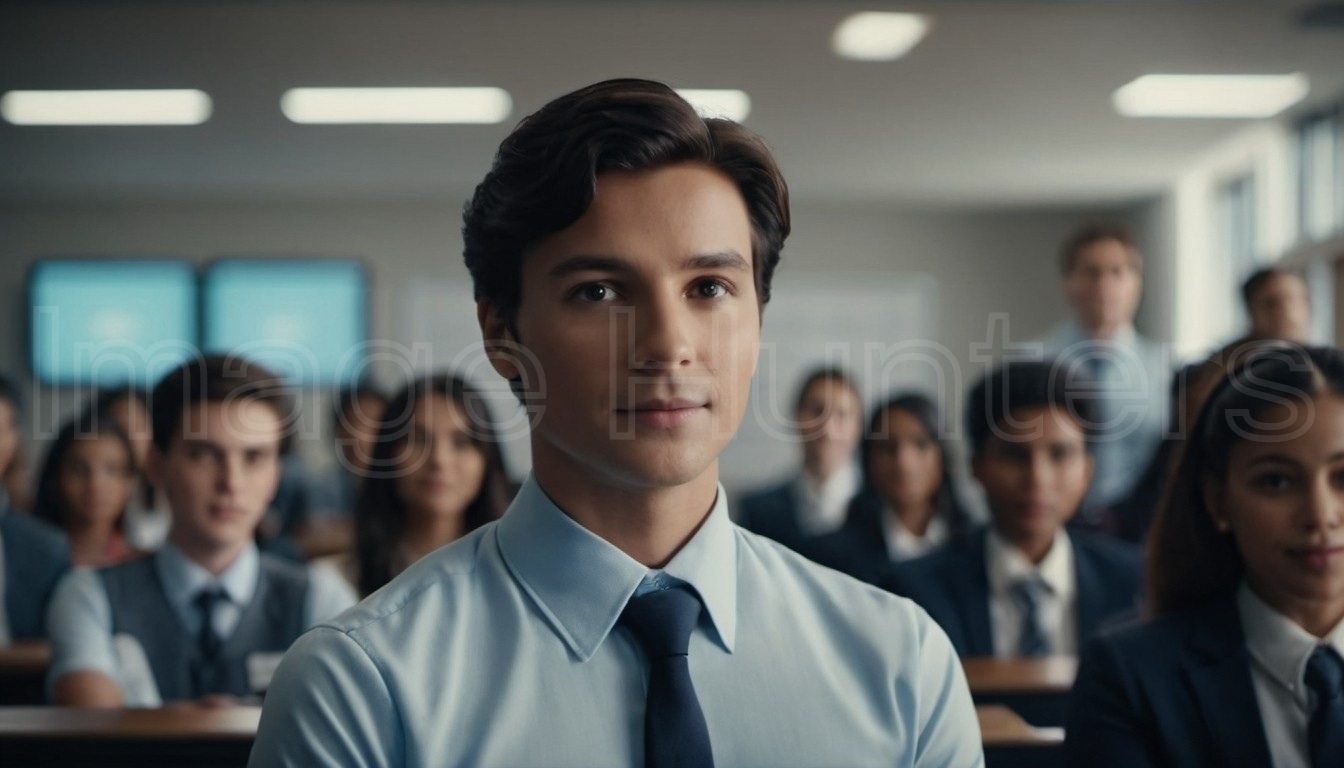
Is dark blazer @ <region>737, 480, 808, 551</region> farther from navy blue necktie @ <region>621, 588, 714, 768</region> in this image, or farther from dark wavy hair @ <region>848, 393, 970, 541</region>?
navy blue necktie @ <region>621, 588, 714, 768</region>

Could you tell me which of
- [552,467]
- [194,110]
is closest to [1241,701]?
[552,467]

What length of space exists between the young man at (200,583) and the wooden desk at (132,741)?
0.69m

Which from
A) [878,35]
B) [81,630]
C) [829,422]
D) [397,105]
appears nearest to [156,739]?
[81,630]

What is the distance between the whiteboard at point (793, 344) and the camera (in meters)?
9.57

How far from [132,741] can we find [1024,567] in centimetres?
207

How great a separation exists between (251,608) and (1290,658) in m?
2.18

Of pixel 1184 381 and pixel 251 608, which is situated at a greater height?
pixel 1184 381

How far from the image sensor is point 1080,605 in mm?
3137

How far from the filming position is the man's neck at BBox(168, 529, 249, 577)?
2885 millimetres

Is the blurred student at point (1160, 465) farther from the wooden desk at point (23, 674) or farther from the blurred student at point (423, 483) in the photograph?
the wooden desk at point (23, 674)

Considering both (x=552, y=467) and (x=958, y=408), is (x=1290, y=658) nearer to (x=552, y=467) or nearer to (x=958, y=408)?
(x=552, y=467)

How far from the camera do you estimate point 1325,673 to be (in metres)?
1.82

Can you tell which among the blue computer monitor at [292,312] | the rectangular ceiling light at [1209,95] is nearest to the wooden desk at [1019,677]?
the rectangular ceiling light at [1209,95]

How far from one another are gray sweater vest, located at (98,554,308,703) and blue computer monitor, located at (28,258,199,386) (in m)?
6.89
